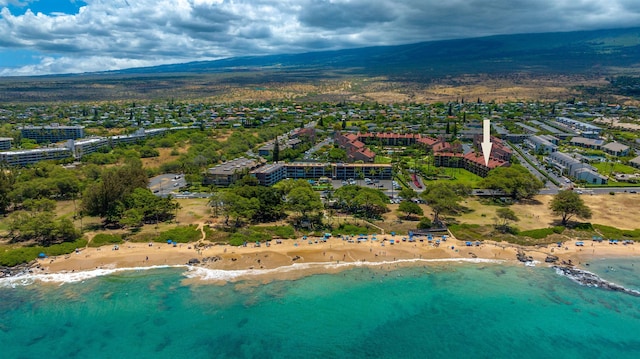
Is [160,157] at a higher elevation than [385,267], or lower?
higher

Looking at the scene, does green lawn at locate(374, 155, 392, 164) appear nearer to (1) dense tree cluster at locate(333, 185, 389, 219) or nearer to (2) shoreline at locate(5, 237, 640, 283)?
(1) dense tree cluster at locate(333, 185, 389, 219)

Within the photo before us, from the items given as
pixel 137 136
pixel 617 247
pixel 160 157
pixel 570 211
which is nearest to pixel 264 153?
pixel 160 157

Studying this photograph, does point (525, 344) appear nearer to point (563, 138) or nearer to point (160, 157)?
point (160, 157)

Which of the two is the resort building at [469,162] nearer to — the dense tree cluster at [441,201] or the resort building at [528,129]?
the dense tree cluster at [441,201]

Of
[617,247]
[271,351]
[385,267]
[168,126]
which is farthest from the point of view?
[168,126]

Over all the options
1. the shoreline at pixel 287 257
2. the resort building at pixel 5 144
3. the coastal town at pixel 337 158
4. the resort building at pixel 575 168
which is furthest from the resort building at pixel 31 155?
the resort building at pixel 575 168

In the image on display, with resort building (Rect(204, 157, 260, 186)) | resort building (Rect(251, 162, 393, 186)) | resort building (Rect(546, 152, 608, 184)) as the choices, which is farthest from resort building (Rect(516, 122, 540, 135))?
resort building (Rect(204, 157, 260, 186))
